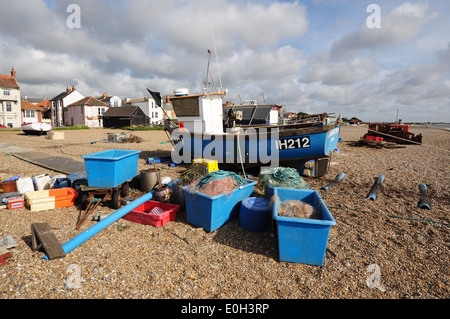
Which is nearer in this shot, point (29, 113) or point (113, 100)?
point (29, 113)

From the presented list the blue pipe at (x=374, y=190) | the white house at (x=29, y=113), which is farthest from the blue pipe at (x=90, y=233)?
the white house at (x=29, y=113)

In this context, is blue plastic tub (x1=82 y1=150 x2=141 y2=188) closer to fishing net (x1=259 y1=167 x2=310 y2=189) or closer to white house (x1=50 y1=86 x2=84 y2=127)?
fishing net (x1=259 y1=167 x2=310 y2=189)

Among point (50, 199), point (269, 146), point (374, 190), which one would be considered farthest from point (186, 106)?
point (374, 190)

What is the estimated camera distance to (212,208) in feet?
13.3

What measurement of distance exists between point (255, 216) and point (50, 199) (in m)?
4.53

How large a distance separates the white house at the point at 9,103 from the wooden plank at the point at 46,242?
4753cm

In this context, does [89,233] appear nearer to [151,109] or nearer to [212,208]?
[212,208]

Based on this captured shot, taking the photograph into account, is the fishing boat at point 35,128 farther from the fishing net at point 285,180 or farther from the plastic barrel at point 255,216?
the plastic barrel at point 255,216

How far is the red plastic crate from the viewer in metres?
4.42

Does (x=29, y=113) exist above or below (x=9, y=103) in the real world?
below

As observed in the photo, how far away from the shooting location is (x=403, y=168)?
9.69 metres
